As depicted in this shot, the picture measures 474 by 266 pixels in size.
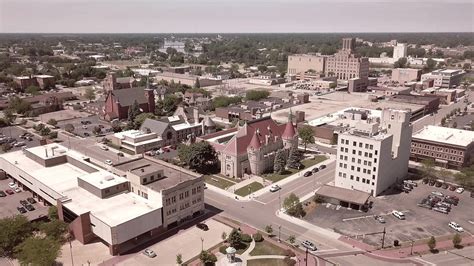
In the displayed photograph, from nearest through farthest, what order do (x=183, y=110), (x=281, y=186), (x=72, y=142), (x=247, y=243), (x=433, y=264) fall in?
(x=433, y=264), (x=247, y=243), (x=281, y=186), (x=72, y=142), (x=183, y=110)

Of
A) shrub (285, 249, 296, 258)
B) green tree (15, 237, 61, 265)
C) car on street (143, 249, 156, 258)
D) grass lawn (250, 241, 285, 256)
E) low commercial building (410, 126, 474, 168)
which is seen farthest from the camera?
low commercial building (410, 126, 474, 168)

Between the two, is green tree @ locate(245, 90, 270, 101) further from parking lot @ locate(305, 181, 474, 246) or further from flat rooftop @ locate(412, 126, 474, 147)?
parking lot @ locate(305, 181, 474, 246)

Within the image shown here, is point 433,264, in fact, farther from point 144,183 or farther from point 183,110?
point 183,110

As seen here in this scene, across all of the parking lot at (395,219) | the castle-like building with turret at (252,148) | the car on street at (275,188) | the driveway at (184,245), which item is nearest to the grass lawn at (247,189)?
the car on street at (275,188)

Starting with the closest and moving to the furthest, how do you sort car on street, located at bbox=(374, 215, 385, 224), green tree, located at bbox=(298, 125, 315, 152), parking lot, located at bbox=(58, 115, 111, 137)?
car on street, located at bbox=(374, 215, 385, 224) → green tree, located at bbox=(298, 125, 315, 152) → parking lot, located at bbox=(58, 115, 111, 137)

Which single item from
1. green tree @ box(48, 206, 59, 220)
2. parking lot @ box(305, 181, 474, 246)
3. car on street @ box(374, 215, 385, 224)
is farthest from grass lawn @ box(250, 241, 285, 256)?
green tree @ box(48, 206, 59, 220)

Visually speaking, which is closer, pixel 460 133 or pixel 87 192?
pixel 87 192

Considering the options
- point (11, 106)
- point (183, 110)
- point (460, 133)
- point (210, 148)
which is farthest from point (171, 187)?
point (11, 106)
